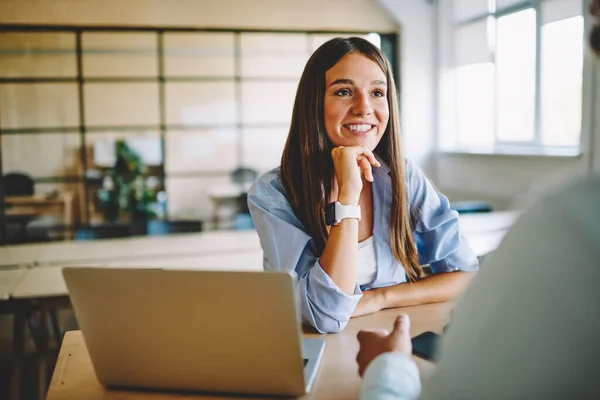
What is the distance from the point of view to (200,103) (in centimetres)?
725

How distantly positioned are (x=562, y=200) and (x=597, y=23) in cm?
18

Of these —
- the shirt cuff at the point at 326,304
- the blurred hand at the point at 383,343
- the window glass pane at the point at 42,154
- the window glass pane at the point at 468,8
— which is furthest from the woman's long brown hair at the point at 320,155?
the window glass pane at the point at 42,154

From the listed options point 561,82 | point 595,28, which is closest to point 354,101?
point 595,28

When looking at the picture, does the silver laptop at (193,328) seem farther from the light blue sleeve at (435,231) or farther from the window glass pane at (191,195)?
the window glass pane at (191,195)

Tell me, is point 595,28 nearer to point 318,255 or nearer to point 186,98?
point 318,255

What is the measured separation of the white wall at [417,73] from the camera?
24.4 feet

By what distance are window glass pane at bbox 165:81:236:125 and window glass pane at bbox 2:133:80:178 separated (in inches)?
48.1

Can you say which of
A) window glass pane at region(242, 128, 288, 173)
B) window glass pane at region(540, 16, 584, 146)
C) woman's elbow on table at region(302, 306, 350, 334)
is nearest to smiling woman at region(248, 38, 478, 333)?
woman's elbow on table at region(302, 306, 350, 334)

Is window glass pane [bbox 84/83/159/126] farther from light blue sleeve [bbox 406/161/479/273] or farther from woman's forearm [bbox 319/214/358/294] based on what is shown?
woman's forearm [bbox 319/214/358/294]

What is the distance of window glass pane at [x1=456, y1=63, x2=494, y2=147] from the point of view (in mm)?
6285

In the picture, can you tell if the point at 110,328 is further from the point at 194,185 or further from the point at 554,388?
the point at 194,185

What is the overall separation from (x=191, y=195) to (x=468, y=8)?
13.3ft

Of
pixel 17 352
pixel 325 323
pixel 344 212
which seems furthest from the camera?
pixel 17 352

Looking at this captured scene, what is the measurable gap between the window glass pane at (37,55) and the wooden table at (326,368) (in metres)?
6.33
